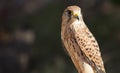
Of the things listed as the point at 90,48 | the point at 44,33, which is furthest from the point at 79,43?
the point at 44,33

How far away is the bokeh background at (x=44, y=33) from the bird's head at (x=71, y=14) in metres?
6.24

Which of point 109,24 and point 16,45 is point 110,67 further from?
point 16,45

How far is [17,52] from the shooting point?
50.3ft

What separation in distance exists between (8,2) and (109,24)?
2816mm

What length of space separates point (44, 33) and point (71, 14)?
25.6 ft

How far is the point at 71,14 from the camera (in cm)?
693

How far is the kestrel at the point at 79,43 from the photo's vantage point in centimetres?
693

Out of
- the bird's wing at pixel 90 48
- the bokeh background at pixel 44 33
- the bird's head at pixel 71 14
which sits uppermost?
the bird's head at pixel 71 14

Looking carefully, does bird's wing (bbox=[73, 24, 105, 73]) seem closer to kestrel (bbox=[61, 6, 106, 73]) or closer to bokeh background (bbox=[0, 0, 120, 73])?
kestrel (bbox=[61, 6, 106, 73])

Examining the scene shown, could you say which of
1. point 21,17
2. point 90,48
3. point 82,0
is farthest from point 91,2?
point 90,48

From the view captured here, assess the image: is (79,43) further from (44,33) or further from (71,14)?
(44,33)

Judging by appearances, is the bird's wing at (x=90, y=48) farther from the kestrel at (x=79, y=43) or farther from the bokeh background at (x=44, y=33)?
the bokeh background at (x=44, y=33)

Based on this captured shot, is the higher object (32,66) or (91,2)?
(91,2)


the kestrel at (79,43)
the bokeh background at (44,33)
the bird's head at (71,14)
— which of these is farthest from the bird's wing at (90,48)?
the bokeh background at (44,33)
